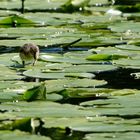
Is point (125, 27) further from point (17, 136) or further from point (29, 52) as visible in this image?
point (17, 136)

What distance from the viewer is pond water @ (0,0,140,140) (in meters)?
2.67

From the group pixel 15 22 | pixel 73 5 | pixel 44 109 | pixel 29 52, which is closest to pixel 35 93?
pixel 44 109

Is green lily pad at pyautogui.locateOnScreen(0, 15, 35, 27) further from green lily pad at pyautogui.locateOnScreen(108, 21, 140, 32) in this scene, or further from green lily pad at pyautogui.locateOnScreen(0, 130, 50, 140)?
green lily pad at pyautogui.locateOnScreen(0, 130, 50, 140)

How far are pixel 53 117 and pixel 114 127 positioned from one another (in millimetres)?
269

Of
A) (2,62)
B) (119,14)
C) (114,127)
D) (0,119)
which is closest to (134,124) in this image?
(114,127)

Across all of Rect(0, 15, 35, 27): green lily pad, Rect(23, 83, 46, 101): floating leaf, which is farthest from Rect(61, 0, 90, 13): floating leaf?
Rect(23, 83, 46, 101): floating leaf

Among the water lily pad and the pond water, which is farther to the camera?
the water lily pad

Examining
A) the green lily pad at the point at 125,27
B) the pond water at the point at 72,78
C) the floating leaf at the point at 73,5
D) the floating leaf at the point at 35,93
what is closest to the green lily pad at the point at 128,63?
the pond water at the point at 72,78

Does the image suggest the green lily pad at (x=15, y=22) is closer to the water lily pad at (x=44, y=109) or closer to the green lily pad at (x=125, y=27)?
the green lily pad at (x=125, y=27)

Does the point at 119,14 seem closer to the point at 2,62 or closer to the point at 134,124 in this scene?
the point at 2,62

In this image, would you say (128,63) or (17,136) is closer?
(17,136)

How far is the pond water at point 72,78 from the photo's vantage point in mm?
2668

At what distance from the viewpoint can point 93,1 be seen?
7582mm

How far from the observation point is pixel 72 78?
3611mm
